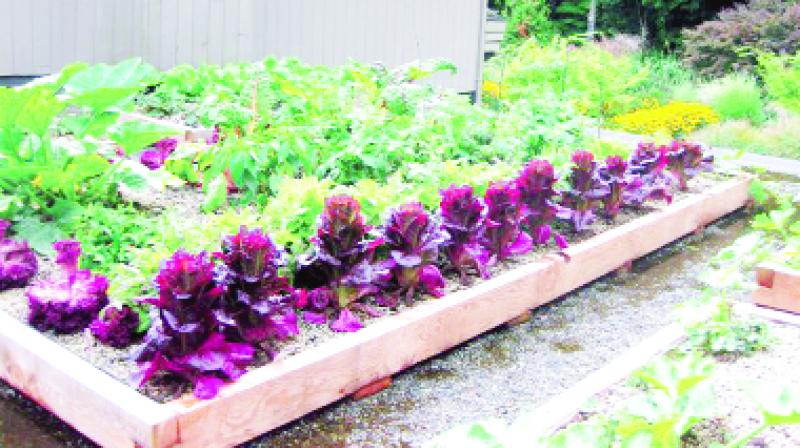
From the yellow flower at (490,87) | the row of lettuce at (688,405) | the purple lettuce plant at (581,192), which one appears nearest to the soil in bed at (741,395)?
the row of lettuce at (688,405)

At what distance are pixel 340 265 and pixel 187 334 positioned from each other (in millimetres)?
838

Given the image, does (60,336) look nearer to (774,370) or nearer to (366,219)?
(366,219)

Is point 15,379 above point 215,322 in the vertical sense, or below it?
below

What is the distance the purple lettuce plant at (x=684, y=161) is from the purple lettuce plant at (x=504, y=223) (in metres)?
2.01

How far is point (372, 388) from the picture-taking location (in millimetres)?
3838

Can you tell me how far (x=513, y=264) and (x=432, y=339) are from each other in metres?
0.90

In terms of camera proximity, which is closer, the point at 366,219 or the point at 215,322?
the point at 215,322

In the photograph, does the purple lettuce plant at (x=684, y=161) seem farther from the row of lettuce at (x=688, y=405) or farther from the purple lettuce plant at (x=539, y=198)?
the row of lettuce at (x=688, y=405)

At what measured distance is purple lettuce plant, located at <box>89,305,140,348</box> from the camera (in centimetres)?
353

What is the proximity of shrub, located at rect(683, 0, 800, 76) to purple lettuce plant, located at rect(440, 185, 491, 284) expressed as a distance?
9537mm

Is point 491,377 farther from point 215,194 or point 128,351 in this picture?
point 215,194

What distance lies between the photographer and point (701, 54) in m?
14.2

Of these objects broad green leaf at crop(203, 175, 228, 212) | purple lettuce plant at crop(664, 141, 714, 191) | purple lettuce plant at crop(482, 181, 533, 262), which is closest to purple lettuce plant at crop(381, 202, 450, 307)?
purple lettuce plant at crop(482, 181, 533, 262)

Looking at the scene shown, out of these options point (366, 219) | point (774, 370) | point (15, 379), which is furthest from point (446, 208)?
point (15, 379)
